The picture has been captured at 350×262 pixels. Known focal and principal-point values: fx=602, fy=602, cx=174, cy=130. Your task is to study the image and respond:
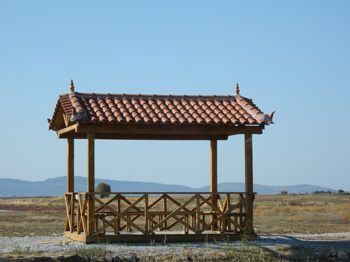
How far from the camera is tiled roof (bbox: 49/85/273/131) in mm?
16156

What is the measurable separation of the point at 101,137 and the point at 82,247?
427 centimetres

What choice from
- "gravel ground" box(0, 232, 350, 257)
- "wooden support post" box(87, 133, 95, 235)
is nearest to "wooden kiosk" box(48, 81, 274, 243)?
"wooden support post" box(87, 133, 95, 235)

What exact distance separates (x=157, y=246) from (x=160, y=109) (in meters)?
4.09

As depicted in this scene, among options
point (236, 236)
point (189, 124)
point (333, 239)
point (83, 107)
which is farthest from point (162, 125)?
point (333, 239)

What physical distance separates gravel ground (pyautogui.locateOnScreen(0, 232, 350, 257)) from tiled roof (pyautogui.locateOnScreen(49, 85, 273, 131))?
10.6ft

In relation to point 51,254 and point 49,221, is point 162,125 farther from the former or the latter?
point 49,221

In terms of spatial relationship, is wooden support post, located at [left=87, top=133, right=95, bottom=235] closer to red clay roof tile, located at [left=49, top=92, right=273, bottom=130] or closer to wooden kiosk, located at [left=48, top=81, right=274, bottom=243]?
wooden kiosk, located at [left=48, top=81, right=274, bottom=243]

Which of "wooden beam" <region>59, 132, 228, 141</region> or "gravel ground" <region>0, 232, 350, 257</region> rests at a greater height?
"wooden beam" <region>59, 132, 228, 141</region>

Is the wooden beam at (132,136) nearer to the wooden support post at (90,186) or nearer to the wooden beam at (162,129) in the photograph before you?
the wooden beam at (162,129)

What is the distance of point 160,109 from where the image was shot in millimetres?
17312

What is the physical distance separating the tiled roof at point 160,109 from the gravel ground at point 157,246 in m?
3.24

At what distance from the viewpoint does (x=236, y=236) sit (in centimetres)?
1667

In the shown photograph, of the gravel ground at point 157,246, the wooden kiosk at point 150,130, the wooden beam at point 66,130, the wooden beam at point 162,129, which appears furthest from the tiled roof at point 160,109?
the gravel ground at point 157,246

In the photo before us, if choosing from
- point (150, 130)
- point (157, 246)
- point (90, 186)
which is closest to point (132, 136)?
point (150, 130)
